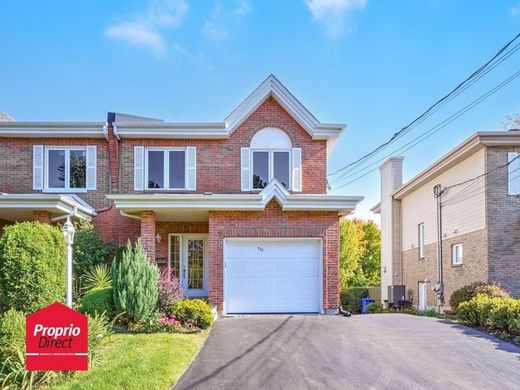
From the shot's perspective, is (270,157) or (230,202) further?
(270,157)

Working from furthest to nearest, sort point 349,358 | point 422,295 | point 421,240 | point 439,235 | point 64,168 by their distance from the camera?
point 421,240 < point 422,295 < point 439,235 < point 64,168 < point 349,358

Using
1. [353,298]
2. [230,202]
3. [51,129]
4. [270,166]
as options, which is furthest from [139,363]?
[353,298]

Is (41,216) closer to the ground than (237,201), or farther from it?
closer to the ground

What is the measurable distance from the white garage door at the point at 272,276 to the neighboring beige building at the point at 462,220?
6.58 meters

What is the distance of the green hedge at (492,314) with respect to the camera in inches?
481

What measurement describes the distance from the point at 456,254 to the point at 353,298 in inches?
439

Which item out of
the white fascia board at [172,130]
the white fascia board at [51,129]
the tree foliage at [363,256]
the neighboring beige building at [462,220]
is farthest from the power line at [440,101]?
the tree foliage at [363,256]

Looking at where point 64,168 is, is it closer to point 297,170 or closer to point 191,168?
point 191,168

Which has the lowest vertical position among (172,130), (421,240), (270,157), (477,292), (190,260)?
(477,292)

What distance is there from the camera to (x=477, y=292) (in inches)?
651

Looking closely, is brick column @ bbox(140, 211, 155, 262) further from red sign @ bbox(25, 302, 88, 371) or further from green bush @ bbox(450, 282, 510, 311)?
green bush @ bbox(450, 282, 510, 311)

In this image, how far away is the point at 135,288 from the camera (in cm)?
1240

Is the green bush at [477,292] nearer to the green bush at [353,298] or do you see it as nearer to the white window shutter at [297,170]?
the white window shutter at [297,170]

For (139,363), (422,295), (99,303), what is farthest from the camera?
(422,295)
